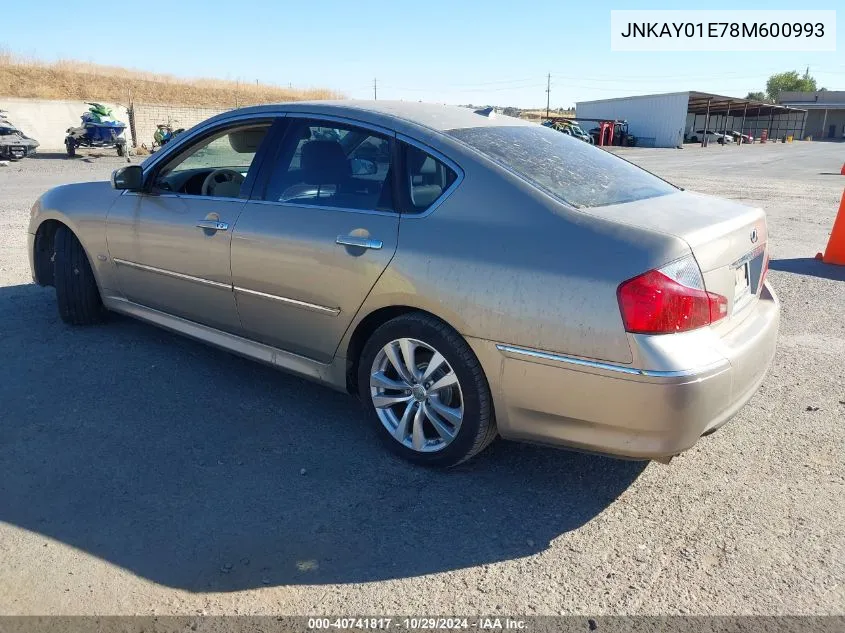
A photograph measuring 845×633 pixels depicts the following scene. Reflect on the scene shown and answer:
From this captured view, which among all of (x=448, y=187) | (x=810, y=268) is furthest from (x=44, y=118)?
(x=448, y=187)

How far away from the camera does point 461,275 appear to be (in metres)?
2.96

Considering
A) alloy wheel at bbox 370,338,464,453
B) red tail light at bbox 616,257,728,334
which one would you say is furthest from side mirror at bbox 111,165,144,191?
red tail light at bbox 616,257,728,334

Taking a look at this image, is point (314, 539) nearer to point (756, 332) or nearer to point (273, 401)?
point (273, 401)

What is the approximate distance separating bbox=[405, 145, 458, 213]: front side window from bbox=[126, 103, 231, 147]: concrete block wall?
2909 centimetres

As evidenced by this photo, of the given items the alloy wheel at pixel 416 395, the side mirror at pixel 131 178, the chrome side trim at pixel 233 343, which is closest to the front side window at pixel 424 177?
the alloy wheel at pixel 416 395

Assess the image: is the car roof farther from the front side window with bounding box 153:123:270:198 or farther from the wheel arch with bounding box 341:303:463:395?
the wheel arch with bounding box 341:303:463:395

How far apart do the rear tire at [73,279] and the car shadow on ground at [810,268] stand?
6914 millimetres

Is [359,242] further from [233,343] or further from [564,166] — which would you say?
[233,343]

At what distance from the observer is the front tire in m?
3.04

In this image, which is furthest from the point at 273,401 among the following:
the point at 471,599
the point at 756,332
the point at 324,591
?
the point at 756,332

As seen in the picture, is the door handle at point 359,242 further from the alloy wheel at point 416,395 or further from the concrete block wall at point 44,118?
the concrete block wall at point 44,118

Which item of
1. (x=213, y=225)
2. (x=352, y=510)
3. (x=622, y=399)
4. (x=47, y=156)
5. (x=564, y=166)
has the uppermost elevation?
(x=564, y=166)

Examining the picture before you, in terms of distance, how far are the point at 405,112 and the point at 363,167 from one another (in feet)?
1.26

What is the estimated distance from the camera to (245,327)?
3.92 metres
